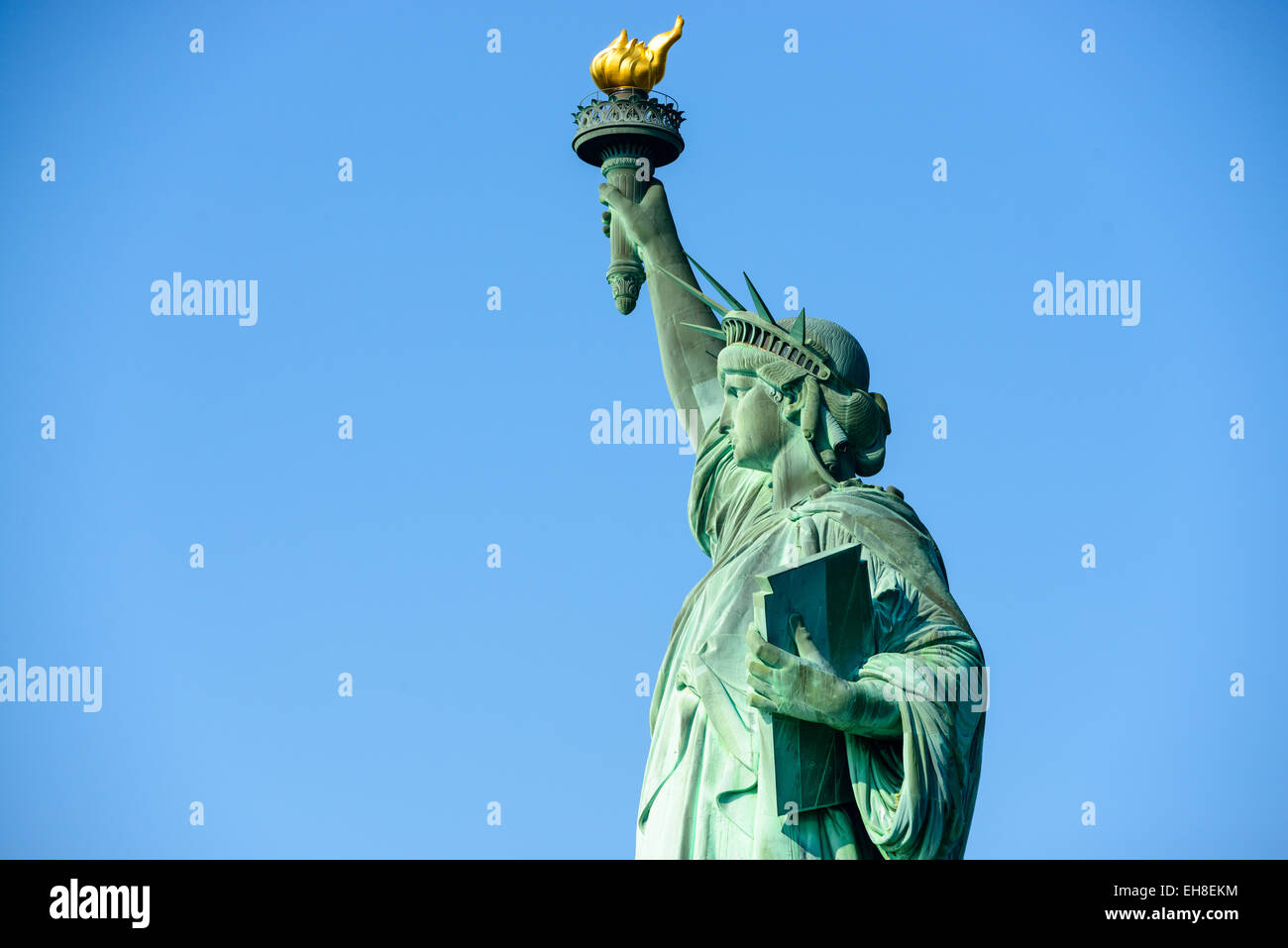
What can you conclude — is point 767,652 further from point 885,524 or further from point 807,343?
point 807,343

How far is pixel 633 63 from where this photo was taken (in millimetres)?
20594

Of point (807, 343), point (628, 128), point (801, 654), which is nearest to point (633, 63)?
point (628, 128)

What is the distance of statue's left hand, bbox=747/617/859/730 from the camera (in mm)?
15219

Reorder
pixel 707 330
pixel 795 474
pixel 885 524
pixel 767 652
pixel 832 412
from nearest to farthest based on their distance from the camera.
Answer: pixel 767 652 < pixel 885 524 < pixel 832 412 < pixel 795 474 < pixel 707 330

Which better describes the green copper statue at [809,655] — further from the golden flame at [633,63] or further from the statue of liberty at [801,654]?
the golden flame at [633,63]

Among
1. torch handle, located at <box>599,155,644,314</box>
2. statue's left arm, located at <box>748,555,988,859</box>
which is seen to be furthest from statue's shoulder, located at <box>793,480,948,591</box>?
torch handle, located at <box>599,155,644,314</box>

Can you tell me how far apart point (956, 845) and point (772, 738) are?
1.30m

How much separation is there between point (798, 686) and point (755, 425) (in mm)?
2674

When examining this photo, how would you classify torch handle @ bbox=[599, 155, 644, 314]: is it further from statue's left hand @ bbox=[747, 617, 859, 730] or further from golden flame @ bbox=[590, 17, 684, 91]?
statue's left hand @ bbox=[747, 617, 859, 730]
